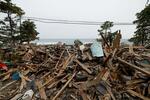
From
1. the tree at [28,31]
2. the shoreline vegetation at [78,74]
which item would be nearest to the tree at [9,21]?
the tree at [28,31]

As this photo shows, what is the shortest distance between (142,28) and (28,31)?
16.8m

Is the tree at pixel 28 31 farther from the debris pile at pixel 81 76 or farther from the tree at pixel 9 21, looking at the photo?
the debris pile at pixel 81 76

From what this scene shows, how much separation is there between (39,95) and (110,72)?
305 cm

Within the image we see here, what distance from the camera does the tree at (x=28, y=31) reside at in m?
33.2

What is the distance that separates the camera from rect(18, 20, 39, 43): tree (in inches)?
1309

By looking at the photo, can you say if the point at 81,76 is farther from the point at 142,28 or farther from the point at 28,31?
the point at 28,31

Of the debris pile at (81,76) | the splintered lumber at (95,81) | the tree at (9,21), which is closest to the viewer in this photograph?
the debris pile at (81,76)

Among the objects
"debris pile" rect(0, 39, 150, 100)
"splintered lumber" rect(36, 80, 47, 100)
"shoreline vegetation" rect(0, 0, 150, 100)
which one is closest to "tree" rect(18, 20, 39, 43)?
"shoreline vegetation" rect(0, 0, 150, 100)

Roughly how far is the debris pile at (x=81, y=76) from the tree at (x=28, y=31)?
20.9m

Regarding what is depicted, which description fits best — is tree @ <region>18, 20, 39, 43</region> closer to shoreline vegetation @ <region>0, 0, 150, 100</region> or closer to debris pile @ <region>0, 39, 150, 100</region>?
shoreline vegetation @ <region>0, 0, 150, 100</region>

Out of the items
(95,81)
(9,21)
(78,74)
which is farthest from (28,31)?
(95,81)

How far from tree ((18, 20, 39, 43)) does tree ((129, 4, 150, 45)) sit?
14888mm

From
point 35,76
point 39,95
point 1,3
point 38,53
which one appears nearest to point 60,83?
point 39,95

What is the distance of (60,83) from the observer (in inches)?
365
